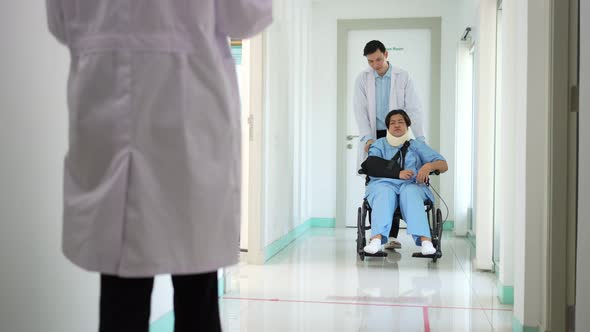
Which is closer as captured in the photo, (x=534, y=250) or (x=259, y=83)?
(x=534, y=250)

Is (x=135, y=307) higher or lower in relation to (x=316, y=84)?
lower

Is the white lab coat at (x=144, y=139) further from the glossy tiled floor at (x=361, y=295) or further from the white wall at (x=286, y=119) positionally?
the white wall at (x=286, y=119)

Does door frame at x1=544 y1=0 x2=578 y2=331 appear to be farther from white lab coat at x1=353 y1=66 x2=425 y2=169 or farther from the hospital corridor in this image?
white lab coat at x1=353 y1=66 x2=425 y2=169

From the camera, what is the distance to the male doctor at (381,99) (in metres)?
5.07

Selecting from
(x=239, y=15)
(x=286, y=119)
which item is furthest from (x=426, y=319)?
(x=286, y=119)

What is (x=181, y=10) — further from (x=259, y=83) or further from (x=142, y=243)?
(x=259, y=83)

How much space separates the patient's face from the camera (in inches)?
187

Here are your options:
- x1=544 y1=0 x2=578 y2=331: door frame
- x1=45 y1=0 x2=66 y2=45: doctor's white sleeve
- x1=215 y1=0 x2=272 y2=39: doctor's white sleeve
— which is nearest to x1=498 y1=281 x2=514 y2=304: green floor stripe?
x1=544 y1=0 x2=578 y2=331: door frame

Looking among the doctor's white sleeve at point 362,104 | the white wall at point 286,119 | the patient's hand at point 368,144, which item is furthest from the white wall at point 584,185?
the doctor's white sleeve at point 362,104

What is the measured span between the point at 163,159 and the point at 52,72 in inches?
30.2

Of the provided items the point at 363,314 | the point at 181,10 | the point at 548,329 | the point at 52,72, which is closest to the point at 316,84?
the point at 363,314

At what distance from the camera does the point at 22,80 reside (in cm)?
154

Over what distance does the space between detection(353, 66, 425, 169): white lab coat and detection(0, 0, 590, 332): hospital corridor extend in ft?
0.05

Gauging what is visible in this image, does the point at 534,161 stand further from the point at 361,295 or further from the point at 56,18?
the point at 56,18
